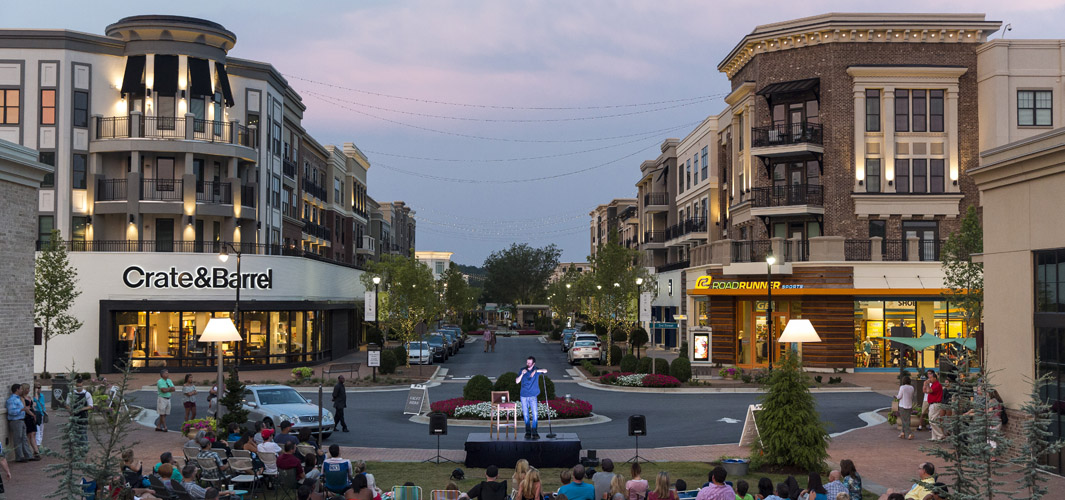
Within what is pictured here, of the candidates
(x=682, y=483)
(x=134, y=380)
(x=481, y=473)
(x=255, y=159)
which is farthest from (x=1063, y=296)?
(x=255, y=159)

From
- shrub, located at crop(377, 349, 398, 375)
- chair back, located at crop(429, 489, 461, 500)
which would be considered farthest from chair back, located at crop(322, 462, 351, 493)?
→ shrub, located at crop(377, 349, 398, 375)

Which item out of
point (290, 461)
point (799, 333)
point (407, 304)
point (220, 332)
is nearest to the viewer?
point (290, 461)

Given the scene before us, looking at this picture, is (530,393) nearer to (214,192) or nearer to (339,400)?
(339,400)

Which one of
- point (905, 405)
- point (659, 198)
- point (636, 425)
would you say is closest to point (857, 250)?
point (905, 405)

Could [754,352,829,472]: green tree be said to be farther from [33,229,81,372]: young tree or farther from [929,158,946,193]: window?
[929,158,946,193]: window

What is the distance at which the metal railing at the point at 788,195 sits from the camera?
47969mm

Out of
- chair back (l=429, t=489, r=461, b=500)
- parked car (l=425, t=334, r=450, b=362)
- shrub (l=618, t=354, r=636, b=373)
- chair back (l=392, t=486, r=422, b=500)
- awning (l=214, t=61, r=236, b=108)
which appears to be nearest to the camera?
Result: chair back (l=429, t=489, r=461, b=500)

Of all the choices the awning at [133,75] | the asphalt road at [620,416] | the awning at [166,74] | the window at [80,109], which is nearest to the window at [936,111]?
the asphalt road at [620,416]

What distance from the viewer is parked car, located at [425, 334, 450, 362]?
5455 cm

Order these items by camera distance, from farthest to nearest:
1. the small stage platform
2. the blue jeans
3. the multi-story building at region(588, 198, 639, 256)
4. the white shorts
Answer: the multi-story building at region(588, 198, 639, 256)
the white shorts
the blue jeans
the small stage platform

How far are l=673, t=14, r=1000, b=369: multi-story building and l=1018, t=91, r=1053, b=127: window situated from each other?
6.85 feet

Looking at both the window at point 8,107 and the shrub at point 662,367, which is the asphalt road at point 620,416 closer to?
the shrub at point 662,367

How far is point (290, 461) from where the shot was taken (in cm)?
1639

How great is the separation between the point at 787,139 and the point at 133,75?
1346 inches
